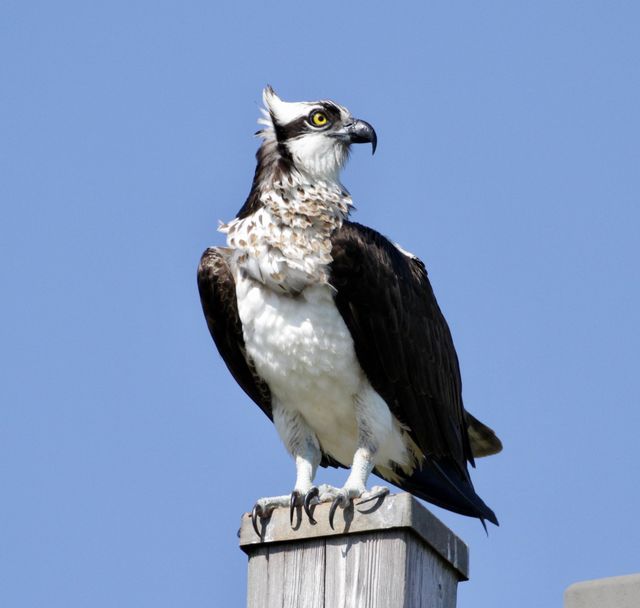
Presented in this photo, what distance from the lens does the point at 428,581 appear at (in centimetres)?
421

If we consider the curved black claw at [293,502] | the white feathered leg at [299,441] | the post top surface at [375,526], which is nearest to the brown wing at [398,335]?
the white feathered leg at [299,441]

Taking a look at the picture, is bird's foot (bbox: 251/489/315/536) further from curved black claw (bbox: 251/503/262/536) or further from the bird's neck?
the bird's neck

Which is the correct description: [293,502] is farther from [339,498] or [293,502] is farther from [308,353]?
[308,353]

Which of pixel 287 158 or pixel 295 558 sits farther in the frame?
pixel 287 158

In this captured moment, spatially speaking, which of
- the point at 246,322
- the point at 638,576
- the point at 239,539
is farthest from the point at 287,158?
the point at 638,576

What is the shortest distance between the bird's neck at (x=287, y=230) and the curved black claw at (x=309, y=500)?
1202 mm

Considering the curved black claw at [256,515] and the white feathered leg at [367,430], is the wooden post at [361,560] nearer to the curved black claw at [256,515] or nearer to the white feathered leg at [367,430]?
the curved black claw at [256,515]

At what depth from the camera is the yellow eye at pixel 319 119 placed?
22.4ft

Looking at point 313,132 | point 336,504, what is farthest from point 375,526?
point 313,132

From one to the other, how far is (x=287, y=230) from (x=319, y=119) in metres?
0.86

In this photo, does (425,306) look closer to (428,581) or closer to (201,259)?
(201,259)

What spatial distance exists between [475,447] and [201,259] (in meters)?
1.71

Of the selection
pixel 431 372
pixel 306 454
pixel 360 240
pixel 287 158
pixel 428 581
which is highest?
pixel 287 158

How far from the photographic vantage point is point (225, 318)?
6496 millimetres
